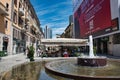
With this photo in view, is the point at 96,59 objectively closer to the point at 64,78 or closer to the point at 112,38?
the point at 64,78

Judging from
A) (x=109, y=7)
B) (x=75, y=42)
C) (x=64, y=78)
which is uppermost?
(x=109, y=7)

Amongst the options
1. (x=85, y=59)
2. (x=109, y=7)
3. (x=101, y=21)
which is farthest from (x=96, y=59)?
(x=101, y=21)

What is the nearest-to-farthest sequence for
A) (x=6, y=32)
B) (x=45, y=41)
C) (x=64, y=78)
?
1. (x=64, y=78)
2. (x=45, y=41)
3. (x=6, y=32)

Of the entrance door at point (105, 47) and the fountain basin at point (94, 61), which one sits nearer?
the fountain basin at point (94, 61)

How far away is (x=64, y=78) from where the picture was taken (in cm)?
897

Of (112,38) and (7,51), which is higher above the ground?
(112,38)

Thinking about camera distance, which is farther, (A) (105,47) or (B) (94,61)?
(A) (105,47)

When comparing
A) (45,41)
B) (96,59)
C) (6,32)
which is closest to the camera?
(96,59)

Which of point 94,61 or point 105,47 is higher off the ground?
point 105,47

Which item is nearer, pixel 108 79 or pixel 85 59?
pixel 108 79

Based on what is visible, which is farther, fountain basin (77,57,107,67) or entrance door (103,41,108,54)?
entrance door (103,41,108,54)

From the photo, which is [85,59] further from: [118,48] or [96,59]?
[118,48]

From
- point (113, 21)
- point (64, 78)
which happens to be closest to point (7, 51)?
point (113, 21)

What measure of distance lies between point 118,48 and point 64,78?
25.3 m
